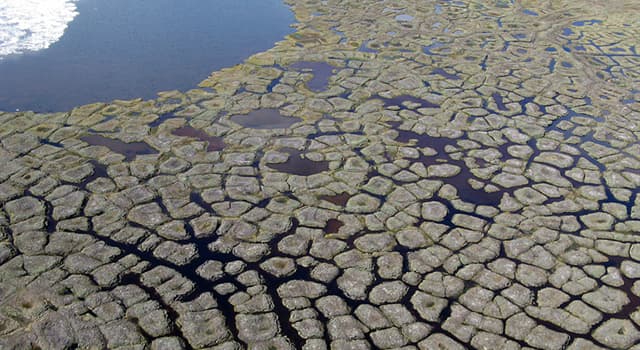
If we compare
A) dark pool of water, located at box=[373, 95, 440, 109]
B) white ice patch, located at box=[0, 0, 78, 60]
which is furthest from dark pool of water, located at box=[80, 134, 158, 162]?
white ice patch, located at box=[0, 0, 78, 60]

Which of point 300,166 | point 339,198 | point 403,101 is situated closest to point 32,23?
point 300,166

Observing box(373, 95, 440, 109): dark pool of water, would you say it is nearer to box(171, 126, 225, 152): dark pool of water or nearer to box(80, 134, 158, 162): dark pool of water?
box(171, 126, 225, 152): dark pool of water

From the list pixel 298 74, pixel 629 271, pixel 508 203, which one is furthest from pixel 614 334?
pixel 298 74

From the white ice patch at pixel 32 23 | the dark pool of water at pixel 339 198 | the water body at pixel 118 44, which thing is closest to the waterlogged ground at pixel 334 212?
the dark pool of water at pixel 339 198

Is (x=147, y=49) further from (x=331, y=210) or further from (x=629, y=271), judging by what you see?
(x=629, y=271)

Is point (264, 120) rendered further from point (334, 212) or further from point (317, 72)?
point (334, 212)
